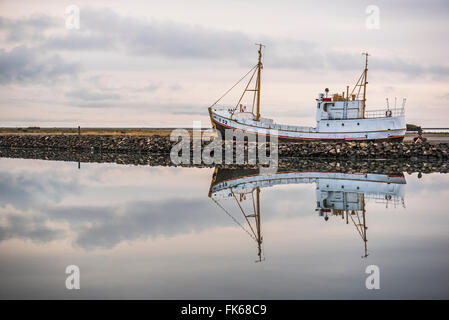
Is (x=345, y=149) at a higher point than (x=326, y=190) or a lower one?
higher

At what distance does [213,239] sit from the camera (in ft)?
38.9

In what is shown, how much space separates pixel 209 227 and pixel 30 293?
600cm

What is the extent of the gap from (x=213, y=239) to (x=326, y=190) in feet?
34.1

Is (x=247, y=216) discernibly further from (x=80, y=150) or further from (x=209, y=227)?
(x=80, y=150)

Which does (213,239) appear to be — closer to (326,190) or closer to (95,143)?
(326,190)

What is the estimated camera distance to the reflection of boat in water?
15.2m

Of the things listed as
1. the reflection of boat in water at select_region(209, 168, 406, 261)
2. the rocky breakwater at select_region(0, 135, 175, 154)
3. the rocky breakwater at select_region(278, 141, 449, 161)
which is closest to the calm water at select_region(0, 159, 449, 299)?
the reflection of boat in water at select_region(209, 168, 406, 261)

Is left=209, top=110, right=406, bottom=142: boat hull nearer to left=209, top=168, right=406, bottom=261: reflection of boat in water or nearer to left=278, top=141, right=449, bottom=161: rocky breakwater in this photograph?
left=278, top=141, right=449, bottom=161: rocky breakwater

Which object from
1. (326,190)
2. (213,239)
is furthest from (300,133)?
(213,239)

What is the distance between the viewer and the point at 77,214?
1545 centimetres

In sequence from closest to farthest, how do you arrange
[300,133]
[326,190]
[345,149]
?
1. [326,190]
2. [345,149]
3. [300,133]

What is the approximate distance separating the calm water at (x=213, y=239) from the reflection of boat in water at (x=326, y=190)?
101 mm

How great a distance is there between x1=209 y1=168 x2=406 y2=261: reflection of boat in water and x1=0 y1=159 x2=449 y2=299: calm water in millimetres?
101
